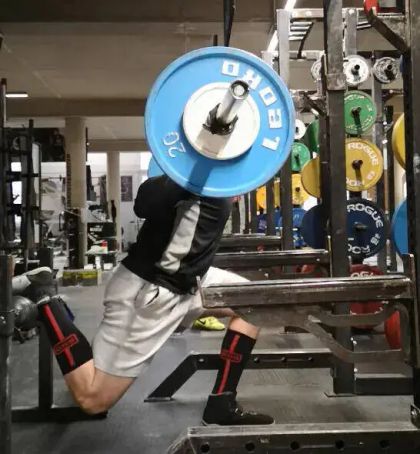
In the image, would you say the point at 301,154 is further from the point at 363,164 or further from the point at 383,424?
the point at 383,424

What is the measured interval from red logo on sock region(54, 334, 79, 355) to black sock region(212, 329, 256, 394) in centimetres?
52

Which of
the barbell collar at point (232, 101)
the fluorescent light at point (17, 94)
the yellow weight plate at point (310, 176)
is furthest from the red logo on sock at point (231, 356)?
the fluorescent light at point (17, 94)

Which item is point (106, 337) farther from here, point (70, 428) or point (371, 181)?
point (371, 181)

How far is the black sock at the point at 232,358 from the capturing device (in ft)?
6.08

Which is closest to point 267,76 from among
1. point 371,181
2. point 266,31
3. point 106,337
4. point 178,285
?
point 178,285

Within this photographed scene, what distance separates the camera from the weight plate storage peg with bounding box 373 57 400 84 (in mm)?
3912

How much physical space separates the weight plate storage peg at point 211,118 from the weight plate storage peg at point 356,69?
230 centimetres

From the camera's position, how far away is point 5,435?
1368 millimetres

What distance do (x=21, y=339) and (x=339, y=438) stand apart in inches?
96.7

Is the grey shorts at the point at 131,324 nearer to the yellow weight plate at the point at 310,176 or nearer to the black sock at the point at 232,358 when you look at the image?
the black sock at the point at 232,358

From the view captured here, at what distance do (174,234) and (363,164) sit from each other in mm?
2330

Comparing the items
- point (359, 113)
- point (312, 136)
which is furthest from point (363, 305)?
point (312, 136)

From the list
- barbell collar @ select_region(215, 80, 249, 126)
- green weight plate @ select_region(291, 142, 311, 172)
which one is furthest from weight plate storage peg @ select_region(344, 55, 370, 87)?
barbell collar @ select_region(215, 80, 249, 126)

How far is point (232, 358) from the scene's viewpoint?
1859 mm
